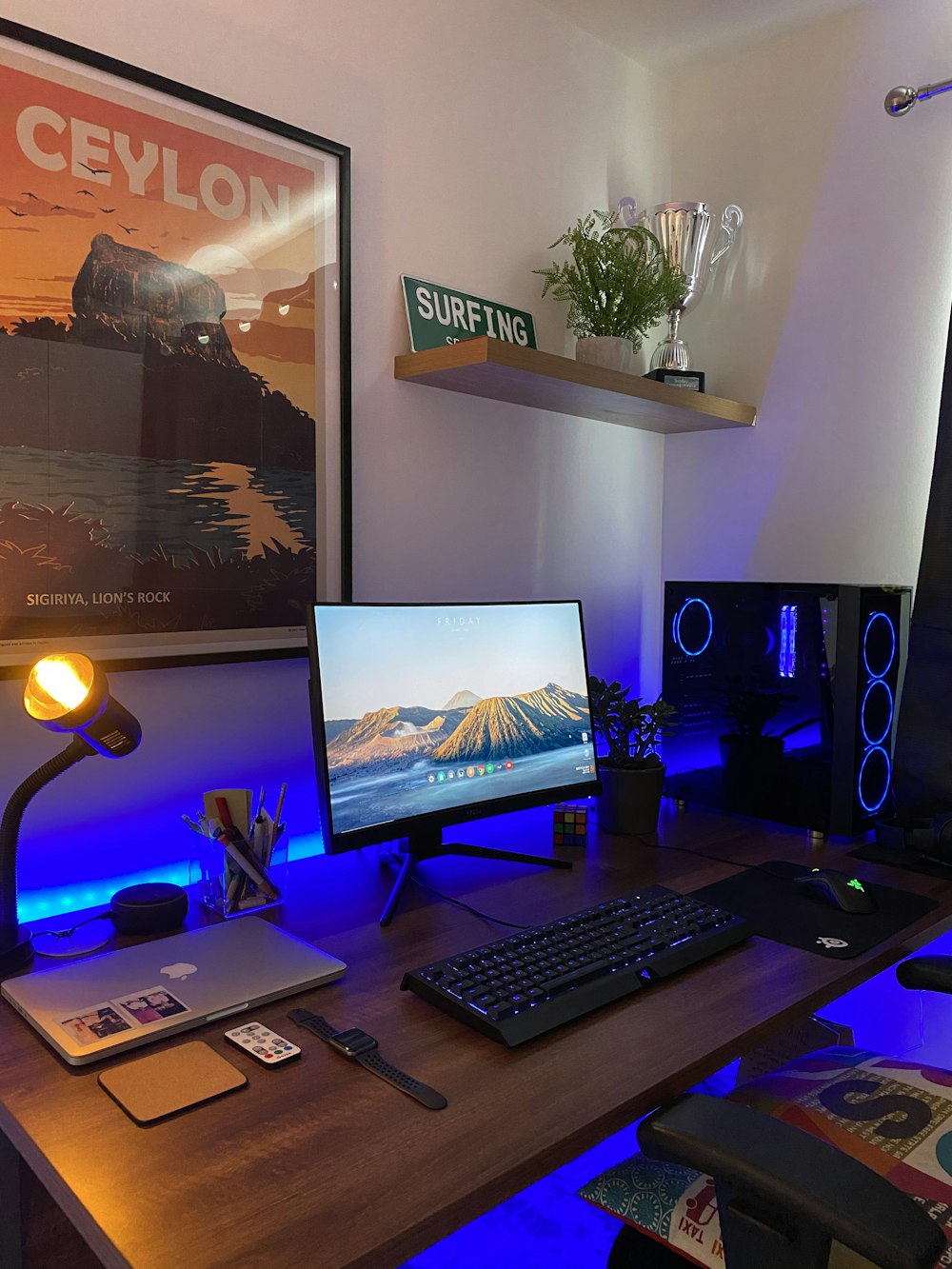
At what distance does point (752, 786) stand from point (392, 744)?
829 millimetres

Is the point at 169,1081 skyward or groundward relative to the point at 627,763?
groundward

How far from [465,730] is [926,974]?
74 centimetres

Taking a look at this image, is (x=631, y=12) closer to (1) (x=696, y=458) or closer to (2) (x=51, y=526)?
(1) (x=696, y=458)

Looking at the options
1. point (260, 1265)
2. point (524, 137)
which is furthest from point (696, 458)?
point (260, 1265)

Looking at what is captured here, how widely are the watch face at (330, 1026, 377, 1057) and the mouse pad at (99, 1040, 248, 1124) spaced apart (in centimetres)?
10

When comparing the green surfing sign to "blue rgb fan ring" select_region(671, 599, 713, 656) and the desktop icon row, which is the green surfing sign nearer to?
"blue rgb fan ring" select_region(671, 599, 713, 656)

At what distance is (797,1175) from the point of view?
2.46 ft

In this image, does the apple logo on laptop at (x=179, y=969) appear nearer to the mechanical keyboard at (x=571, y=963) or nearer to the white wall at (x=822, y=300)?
the mechanical keyboard at (x=571, y=963)

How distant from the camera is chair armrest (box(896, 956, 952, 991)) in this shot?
122cm

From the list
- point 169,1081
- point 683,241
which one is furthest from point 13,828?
point 683,241

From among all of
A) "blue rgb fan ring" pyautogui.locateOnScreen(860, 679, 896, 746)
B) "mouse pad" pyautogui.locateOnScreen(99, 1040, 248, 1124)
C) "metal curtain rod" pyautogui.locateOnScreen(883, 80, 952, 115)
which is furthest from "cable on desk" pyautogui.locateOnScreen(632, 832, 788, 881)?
"metal curtain rod" pyautogui.locateOnScreen(883, 80, 952, 115)

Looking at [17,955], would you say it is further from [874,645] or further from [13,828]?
[874,645]

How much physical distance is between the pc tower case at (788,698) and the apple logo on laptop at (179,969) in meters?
1.16

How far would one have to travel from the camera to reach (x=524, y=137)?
196 cm
